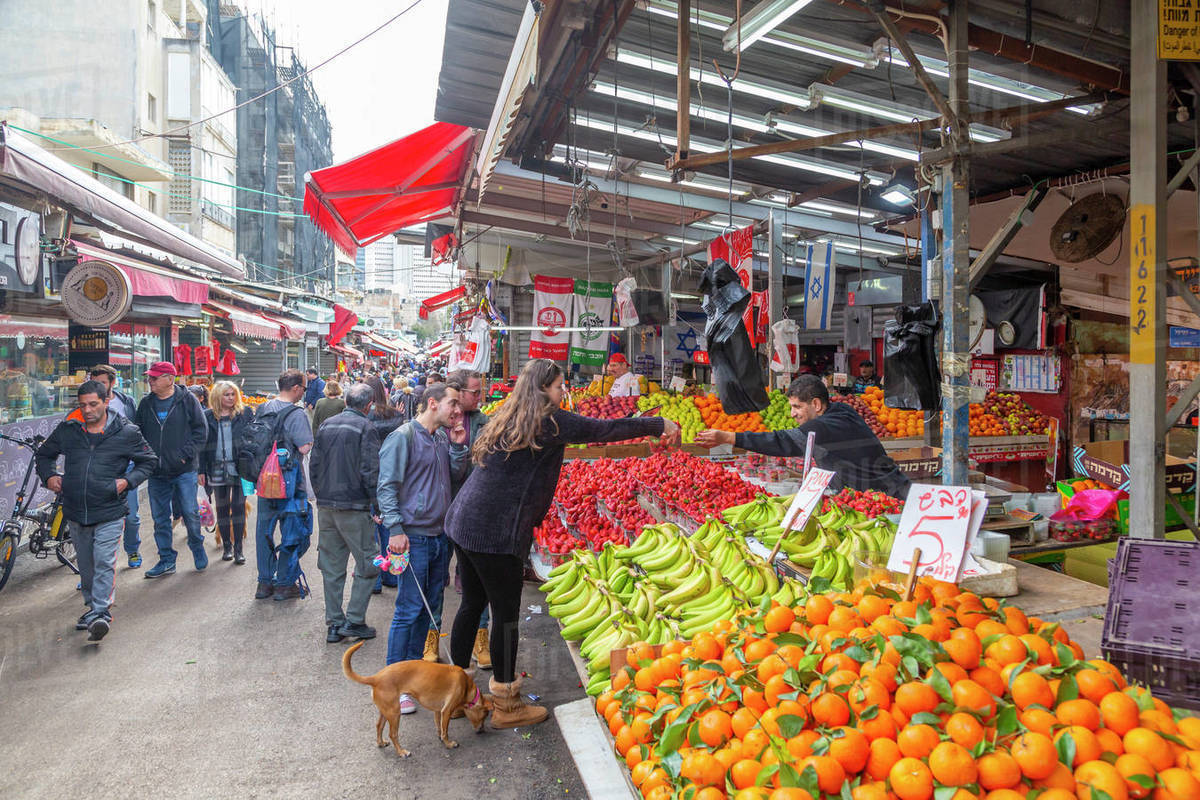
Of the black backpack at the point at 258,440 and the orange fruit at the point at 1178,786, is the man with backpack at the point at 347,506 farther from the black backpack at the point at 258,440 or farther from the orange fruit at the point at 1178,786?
the orange fruit at the point at 1178,786

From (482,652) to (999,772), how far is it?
4013mm

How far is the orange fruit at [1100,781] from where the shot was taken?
1.44 metres

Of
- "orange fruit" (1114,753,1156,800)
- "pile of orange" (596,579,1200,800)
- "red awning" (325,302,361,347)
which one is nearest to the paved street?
"pile of orange" (596,579,1200,800)

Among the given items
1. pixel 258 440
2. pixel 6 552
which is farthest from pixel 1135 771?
pixel 6 552

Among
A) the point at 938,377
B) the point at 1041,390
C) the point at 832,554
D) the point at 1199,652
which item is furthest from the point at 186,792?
the point at 1041,390

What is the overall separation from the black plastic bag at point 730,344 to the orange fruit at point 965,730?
10.4 feet

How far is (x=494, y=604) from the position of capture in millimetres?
3703

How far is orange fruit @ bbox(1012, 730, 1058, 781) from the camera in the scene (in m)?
1.49

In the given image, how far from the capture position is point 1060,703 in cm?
172

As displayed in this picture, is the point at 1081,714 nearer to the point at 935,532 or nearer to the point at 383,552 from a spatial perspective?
the point at 935,532

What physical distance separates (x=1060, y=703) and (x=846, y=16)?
4.13 metres

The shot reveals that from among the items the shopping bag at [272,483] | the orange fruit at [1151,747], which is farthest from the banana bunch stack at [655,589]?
the shopping bag at [272,483]

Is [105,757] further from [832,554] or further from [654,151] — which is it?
[654,151]

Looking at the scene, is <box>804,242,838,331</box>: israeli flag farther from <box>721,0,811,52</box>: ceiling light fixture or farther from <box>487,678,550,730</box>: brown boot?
<box>487,678,550,730</box>: brown boot
